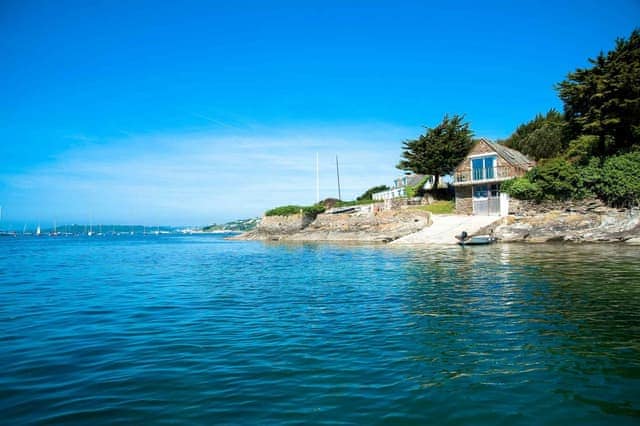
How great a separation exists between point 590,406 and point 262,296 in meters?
10.5

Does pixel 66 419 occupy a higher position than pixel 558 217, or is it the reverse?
pixel 558 217

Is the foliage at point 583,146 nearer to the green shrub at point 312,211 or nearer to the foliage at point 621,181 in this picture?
the foliage at point 621,181

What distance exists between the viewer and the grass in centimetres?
5036

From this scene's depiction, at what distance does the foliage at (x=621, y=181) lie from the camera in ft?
111

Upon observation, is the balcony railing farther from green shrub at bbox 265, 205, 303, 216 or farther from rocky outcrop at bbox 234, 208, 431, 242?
green shrub at bbox 265, 205, 303, 216

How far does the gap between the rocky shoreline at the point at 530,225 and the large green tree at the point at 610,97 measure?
270 inches

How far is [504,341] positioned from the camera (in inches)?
319

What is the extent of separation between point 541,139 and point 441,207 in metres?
19.8

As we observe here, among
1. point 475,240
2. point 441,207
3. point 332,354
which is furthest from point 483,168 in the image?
point 332,354

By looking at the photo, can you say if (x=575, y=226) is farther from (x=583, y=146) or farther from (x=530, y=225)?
(x=583, y=146)

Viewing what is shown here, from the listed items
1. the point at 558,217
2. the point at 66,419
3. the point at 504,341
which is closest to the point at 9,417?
the point at 66,419

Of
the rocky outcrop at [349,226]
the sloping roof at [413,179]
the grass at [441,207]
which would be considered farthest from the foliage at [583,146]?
the sloping roof at [413,179]

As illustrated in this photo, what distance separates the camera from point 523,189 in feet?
134

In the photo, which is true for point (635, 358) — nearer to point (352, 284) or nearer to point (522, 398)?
point (522, 398)
